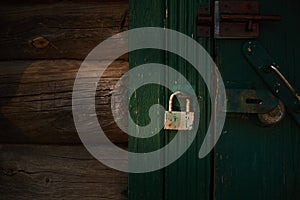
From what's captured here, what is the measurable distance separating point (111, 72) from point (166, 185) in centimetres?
43

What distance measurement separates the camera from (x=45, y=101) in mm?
1385

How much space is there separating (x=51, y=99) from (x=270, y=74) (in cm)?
77

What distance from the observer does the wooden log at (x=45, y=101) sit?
1.34m

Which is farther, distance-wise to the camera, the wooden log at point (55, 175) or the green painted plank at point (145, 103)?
the wooden log at point (55, 175)

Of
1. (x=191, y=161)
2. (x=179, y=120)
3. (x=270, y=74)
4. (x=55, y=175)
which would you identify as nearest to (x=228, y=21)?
(x=270, y=74)

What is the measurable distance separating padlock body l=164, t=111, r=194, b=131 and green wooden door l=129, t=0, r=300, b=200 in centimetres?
6

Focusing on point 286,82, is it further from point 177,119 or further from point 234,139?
point 177,119

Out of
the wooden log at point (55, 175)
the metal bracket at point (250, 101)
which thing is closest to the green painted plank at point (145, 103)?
the wooden log at point (55, 175)

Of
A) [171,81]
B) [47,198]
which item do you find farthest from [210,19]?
[47,198]

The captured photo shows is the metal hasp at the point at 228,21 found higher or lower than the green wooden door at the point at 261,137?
higher

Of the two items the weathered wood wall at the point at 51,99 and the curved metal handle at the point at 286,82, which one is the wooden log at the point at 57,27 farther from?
the curved metal handle at the point at 286,82

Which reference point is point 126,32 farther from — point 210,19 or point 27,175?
point 27,175

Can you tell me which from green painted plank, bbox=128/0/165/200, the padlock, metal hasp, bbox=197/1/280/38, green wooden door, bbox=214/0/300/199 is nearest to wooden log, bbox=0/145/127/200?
green painted plank, bbox=128/0/165/200

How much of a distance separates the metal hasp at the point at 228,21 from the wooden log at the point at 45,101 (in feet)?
1.01
